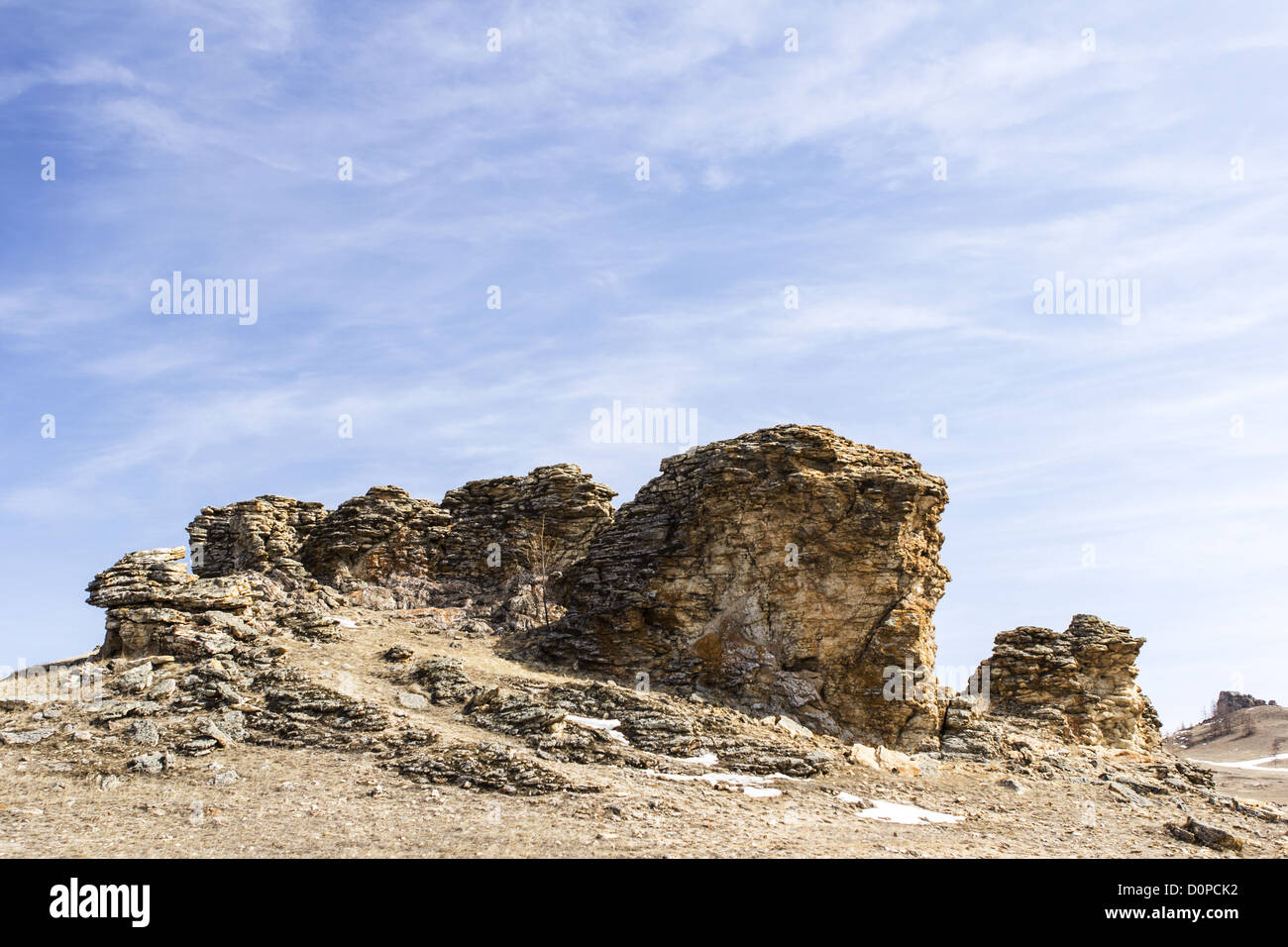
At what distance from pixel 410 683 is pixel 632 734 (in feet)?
19.3

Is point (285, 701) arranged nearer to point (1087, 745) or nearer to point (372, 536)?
point (372, 536)

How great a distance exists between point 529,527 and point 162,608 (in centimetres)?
1380

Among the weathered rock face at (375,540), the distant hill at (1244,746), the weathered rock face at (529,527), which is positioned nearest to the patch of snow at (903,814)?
the weathered rock face at (529,527)

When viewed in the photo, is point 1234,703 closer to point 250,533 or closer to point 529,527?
point 529,527

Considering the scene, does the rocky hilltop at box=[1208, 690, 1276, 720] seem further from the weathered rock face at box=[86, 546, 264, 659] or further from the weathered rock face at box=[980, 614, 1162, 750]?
the weathered rock face at box=[86, 546, 264, 659]

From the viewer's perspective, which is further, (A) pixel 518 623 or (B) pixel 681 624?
(A) pixel 518 623

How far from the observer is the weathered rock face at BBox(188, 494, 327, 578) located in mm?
36625

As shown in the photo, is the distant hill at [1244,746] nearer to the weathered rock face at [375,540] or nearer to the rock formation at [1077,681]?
the rock formation at [1077,681]

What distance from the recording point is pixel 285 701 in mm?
22656

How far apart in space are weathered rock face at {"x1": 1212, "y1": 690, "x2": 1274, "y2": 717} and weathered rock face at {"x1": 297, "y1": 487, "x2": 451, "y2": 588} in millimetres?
65821

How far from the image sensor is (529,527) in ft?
119
